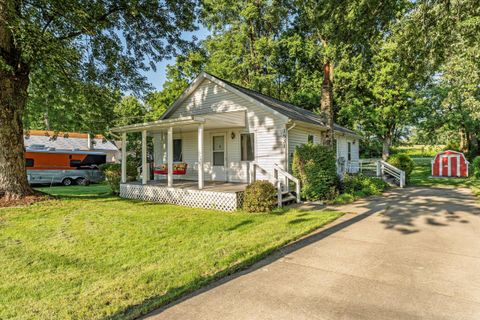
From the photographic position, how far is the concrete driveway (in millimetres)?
3145

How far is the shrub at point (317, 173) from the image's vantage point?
34.1 feet

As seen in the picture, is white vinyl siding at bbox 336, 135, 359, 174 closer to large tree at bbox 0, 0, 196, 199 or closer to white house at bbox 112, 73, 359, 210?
white house at bbox 112, 73, 359, 210

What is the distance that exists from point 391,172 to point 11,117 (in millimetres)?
17900

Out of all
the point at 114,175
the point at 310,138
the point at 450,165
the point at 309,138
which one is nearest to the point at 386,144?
the point at 450,165

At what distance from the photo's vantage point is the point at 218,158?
43.4ft

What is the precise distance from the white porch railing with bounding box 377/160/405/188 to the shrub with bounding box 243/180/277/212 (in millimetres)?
9812

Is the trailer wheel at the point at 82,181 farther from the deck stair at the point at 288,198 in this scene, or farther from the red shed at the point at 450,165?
the red shed at the point at 450,165

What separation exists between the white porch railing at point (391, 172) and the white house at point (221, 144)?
11.3 ft

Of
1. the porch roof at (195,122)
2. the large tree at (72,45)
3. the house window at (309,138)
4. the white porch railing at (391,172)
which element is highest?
the large tree at (72,45)

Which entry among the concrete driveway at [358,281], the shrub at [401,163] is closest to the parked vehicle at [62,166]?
the concrete driveway at [358,281]

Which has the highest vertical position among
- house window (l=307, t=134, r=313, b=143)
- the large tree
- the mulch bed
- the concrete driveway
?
the large tree

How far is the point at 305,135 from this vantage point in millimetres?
13102

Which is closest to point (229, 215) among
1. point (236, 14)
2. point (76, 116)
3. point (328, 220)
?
point (328, 220)

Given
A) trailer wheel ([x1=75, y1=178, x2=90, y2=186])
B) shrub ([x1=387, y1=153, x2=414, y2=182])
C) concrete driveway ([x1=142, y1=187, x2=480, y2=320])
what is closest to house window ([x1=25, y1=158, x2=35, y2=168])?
trailer wheel ([x1=75, y1=178, x2=90, y2=186])
